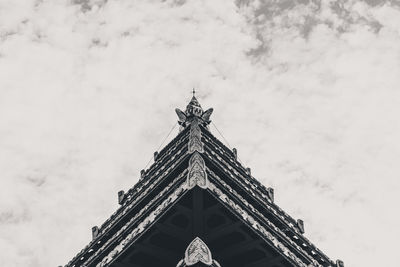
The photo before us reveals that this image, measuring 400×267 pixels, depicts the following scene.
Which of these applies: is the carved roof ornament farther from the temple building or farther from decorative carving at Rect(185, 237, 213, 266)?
decorative carving at Rect(185, 237, 213, 266)

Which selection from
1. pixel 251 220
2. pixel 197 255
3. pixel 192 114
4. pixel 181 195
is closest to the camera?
pixel 197 255

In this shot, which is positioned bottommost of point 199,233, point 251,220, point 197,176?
point 199,233

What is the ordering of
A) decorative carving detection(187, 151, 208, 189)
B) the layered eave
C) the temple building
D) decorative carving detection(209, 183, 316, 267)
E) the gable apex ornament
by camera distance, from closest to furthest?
decorative carving detection(187, 151, 208, 189), the temple building, decorative carving detection(209, 183, 316, 267), the layered eave, the gable apex ornament

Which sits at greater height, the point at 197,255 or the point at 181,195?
the point at 181,195

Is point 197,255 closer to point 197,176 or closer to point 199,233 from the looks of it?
point 199,233

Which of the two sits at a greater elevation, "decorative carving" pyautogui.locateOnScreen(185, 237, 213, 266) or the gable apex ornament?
the gable apex ornament

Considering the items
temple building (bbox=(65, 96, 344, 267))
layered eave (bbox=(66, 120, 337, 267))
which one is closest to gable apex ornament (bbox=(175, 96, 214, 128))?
layered eave (bbox=(66, 120, 337, 267))

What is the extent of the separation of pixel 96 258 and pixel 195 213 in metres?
7.20

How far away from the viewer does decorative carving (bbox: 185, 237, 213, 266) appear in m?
20.9

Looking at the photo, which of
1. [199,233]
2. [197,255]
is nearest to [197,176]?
[199,233]

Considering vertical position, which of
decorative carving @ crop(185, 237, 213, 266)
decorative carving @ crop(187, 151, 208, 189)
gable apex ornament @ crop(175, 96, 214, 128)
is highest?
gable apex ornament @ crop(175, 96, 214, 128)

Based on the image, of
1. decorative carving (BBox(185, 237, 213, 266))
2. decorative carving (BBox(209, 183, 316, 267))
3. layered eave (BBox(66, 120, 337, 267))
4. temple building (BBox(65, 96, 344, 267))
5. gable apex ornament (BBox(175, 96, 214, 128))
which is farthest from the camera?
gable apex ornament (BBox(175, 96, 214, 128))

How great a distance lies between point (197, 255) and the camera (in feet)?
68.8

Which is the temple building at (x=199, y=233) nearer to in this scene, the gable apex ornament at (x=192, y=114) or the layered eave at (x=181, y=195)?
the layered eave at (x=181, y=195)
